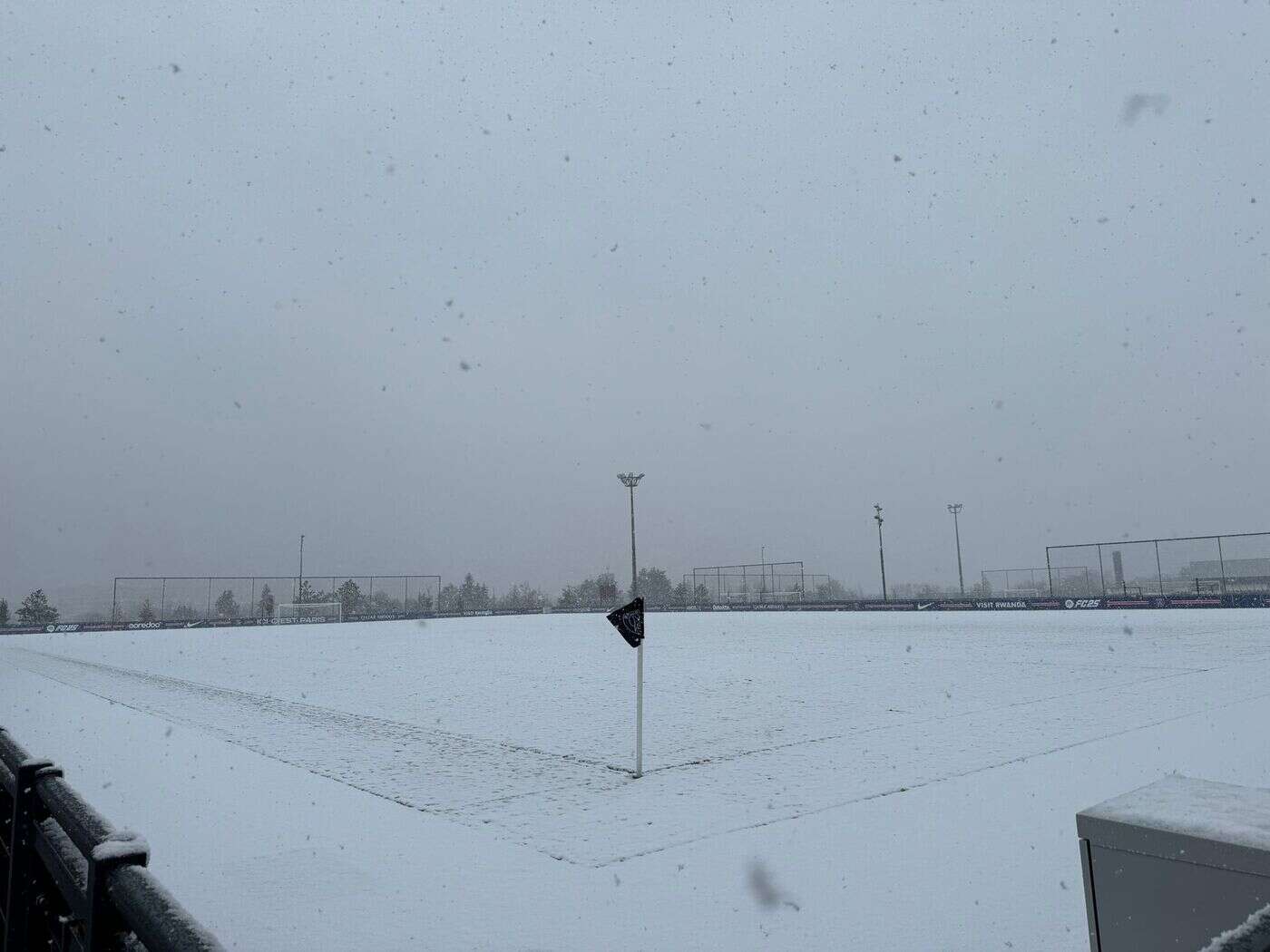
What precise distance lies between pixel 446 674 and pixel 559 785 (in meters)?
10.6

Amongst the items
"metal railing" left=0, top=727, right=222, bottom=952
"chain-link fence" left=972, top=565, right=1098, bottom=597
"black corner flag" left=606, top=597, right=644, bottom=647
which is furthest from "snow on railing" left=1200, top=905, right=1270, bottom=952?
"chain-link fence" left=972, top=565, right=1098, bottom=597

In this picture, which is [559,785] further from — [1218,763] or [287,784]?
[1218,763]

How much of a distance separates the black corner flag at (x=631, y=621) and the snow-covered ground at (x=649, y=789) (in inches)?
52.3

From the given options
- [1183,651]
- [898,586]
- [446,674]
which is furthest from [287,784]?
[898,586]

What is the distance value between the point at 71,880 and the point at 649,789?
6046mm

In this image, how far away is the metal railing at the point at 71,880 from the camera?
168 cm

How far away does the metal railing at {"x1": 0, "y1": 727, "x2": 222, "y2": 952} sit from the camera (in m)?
1.68

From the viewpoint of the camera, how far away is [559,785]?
8.07 meters

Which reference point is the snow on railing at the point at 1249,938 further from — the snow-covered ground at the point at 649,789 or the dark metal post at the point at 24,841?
the snow-covered ground at the point at 649,789

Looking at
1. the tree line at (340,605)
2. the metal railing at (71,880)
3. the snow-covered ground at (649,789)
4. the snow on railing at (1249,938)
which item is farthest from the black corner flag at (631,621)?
the tree line at (340,605)

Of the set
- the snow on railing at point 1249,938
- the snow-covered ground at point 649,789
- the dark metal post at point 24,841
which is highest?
the snow on railing at point 1249,938

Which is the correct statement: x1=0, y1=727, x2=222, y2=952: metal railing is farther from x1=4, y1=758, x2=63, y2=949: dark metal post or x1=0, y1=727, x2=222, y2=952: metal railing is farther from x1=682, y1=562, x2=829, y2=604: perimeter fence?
x1=682, y1=562, x2=829, y2=604: perimeter fence

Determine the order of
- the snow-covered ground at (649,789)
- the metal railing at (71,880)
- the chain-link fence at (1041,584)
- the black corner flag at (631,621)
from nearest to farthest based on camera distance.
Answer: the metal railing at (71,880)
the snow-covered ground at (649,789)
the black corner flag at (631,621)
the chain-link fence at (1041,584)

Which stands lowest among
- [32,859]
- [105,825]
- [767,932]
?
[767,932]
